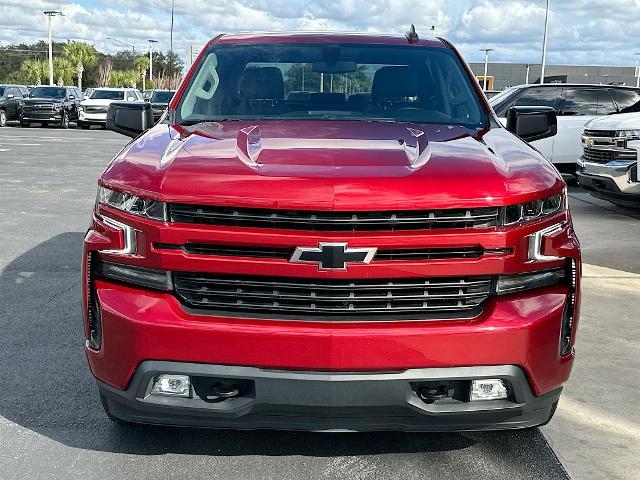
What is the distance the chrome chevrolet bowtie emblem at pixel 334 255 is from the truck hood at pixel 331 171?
0.46 ft

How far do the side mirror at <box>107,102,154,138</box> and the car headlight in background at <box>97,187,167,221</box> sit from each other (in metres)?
1.53

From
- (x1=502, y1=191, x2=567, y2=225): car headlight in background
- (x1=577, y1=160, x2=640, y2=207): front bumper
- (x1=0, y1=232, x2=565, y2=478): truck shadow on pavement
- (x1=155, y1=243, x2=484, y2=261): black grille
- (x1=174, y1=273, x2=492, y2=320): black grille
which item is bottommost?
(x1=0, y1=232, x2=565, y2=478): truck shadow on pavement

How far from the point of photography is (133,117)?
446 cm

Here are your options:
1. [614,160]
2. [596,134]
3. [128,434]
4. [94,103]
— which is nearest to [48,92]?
[94,103]

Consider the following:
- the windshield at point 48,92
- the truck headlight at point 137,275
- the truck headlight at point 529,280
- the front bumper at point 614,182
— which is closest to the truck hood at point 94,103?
the windshield at point 48,92

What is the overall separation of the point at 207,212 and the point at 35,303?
132 inches

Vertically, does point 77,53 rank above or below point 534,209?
above

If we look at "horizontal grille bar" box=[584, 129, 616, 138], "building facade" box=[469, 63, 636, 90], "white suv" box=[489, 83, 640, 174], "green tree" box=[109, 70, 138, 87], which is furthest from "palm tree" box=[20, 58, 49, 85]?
"horizontal grille bar" box=[584, 129, 616, 138]

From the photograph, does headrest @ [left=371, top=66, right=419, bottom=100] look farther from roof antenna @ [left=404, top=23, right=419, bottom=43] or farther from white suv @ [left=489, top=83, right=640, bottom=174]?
white suv @ [left=489, top=83, right=640, bottom=174]

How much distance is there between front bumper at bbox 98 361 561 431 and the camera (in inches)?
105

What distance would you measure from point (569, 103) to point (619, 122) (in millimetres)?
3985

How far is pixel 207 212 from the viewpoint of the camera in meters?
2.71

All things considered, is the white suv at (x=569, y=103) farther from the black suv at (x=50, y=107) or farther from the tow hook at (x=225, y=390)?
the black suv at (x=50, y=107)

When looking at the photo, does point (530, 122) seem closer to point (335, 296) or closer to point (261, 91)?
point (261, 91)
